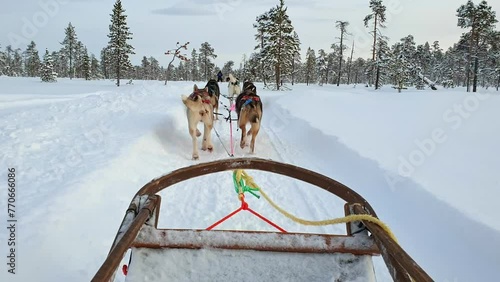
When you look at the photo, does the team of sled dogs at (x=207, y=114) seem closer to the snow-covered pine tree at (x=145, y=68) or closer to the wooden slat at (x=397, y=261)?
the wooden slat at (x=397, y=261)

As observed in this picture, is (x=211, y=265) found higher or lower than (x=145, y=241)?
lower

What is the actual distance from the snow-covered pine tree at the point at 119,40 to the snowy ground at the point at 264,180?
30943mm

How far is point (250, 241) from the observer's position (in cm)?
210

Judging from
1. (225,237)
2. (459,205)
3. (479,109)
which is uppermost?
(479,109)

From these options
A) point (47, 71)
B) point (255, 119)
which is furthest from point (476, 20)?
point (47, 71)

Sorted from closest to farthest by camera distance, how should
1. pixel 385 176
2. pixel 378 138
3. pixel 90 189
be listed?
pixel 90 189 → pixel 385 176 → pixel 378 138

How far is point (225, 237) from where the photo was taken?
2.12m

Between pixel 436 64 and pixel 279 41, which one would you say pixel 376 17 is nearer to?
pixel 279 41

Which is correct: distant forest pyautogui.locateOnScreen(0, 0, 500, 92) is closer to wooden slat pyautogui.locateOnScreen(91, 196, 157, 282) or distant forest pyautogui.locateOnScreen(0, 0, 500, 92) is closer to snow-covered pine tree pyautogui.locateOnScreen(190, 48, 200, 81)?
snow-covered pine tree pyautogui.locateOnScreen(190, 48, 200, 81)

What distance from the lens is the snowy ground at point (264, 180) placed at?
3.44 meters

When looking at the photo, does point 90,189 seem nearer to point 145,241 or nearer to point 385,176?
point 145,241

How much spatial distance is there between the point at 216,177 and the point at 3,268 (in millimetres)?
3602

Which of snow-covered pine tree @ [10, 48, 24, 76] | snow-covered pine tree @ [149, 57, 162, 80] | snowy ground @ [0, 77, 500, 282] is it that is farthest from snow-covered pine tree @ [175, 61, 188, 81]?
snowy ground @ [0, 77, 500, 282]

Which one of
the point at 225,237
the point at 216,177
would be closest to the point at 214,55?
the point at 216,177
